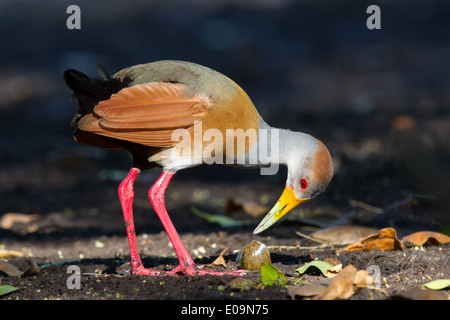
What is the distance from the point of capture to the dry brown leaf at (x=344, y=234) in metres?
5.13

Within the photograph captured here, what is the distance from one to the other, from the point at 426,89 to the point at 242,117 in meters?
7.37

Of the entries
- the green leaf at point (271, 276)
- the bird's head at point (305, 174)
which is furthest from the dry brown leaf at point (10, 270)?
the green leaf at point (271, 276)

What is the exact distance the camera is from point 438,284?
3.46m

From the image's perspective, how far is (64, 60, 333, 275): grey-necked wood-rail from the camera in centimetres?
444

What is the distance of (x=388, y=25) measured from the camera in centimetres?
1398

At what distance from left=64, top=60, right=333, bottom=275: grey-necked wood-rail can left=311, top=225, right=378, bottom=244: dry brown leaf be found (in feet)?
2.52

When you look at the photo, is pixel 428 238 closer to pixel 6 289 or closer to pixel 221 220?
pixel 221 220

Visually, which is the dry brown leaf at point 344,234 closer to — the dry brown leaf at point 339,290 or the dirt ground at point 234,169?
the dirt ground at point 234,169

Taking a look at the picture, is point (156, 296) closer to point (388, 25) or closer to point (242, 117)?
point (242, 117)

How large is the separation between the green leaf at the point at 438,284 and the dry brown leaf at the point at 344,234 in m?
1.60

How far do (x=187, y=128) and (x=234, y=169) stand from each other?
425cm

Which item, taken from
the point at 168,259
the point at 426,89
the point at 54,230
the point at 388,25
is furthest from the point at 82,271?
the point at 388,25

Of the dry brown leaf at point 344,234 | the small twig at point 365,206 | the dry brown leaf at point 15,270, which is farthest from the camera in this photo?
the small twig at point 365,206
